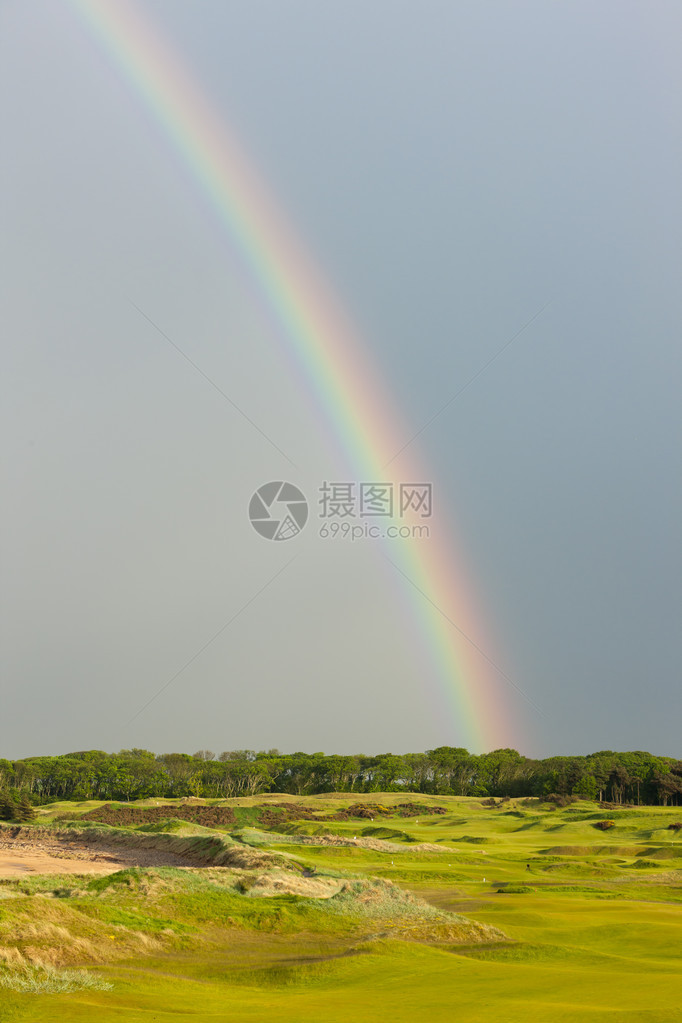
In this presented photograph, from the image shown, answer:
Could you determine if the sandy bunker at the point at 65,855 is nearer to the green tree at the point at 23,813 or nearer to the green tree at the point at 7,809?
the green tree at the point at 23,813

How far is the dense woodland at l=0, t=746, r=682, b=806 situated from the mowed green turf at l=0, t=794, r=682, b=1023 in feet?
334

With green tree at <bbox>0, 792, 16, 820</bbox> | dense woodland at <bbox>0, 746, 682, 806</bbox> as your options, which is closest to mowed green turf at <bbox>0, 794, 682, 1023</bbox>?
green tree at <bbox>0, 792, 16, 820</bbox>

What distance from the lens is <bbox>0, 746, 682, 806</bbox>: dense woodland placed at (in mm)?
161000

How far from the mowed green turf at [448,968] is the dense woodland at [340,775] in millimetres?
101726

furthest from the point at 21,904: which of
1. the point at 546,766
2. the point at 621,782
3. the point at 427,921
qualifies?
the point at 546,766

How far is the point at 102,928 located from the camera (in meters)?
34.7

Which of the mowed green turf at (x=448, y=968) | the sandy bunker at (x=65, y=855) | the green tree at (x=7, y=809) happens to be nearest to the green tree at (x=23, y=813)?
the green tree at (x=7, y=809)

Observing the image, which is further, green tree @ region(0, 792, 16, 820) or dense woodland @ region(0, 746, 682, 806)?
dense woodland @ region(0, 746, 682, 806)

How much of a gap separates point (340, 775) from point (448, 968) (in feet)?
532

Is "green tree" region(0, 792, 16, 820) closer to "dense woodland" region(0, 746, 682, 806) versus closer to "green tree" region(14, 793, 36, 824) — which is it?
"green tree" region(14, 793, 36, 824)

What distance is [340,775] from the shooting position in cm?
18600

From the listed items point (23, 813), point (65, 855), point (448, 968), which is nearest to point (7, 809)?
point (23, 813)

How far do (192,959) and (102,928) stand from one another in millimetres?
4060

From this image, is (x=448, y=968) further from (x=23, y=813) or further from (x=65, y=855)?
(x=23, y=813)
